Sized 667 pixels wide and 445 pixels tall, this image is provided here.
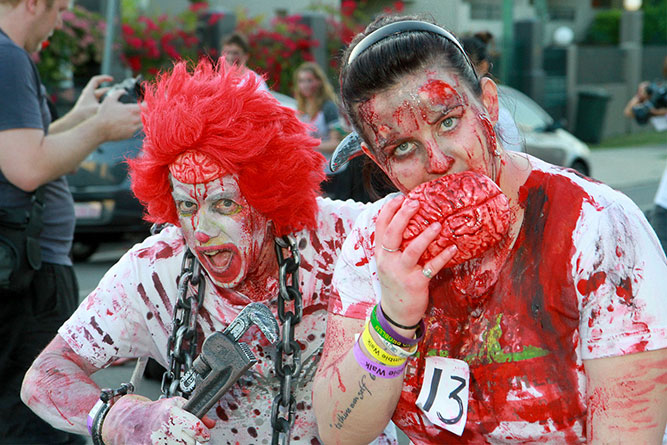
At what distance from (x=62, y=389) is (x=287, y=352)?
0.64 meters

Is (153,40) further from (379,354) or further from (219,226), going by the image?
(379,354)

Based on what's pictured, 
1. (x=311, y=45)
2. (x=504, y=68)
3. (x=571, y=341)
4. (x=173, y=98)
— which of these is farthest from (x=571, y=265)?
(x=504, y=68)

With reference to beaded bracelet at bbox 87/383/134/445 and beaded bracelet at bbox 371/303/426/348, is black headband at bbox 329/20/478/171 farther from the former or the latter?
beaded bracelet at bbox 87/383/134/445

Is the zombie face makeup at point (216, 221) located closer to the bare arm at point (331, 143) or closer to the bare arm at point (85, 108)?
the bare arm at point (85, 108)

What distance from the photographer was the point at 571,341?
176 cm

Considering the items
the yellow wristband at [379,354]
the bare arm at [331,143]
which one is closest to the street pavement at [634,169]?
the bare arm at [331,143]

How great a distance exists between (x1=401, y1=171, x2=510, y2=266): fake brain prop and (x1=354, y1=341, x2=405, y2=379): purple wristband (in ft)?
0.79

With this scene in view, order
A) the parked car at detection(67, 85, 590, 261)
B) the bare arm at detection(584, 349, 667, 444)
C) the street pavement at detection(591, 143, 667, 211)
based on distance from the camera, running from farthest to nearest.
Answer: the street pavement at detection(591, 143, 667, 211) < the parked car at detection(67, 85, 590, 261) < the bare arm at detection(584, 349, 667, 444)

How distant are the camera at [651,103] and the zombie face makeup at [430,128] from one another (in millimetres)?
4922

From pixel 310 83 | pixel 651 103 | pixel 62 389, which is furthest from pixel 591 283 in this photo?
pixel 310 83

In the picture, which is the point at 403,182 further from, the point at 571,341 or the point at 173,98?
the point at 173,98

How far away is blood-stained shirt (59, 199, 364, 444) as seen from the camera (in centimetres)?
248

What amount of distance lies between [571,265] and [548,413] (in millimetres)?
314

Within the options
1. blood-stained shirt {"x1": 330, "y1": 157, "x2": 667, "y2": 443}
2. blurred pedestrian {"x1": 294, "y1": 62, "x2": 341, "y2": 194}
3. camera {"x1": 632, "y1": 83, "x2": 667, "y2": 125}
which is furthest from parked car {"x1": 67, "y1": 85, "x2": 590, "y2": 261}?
blood-stained shirt {"x1": 330, "y1": 157, "x2": 667, "y2": 443}
